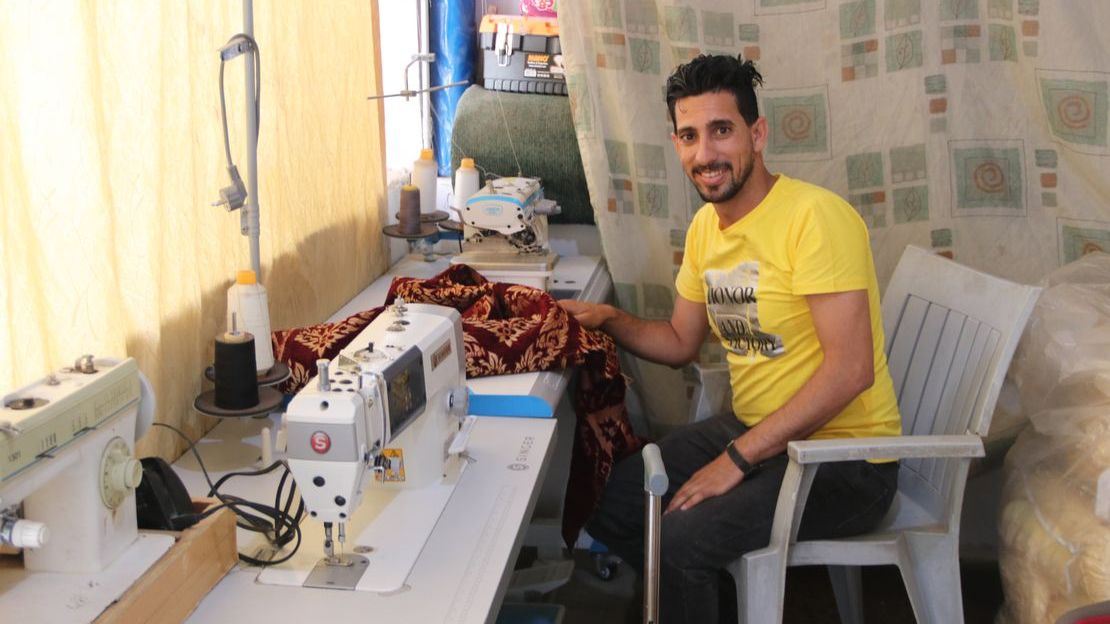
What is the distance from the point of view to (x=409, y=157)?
3174 millimetres

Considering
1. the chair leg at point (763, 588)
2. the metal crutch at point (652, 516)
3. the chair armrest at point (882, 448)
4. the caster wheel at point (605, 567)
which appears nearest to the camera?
the metal crutch at point (652, 516)

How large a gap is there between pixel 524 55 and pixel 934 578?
1.73 metres

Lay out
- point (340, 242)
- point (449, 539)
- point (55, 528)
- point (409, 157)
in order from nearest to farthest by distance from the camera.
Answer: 1. point (55, 528)
2. point (449, 539)
3. point (340, 242)
4. point (409, 157)

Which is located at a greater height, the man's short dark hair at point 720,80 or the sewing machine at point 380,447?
the man's short dark hair at point 720,80

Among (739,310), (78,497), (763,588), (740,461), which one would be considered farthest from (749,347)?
(78,497)

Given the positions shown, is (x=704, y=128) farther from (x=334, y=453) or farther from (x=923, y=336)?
(x=334, y=453)

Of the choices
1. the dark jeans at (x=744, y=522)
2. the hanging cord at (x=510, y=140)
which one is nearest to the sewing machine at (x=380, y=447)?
the dark jeans at (x=744, y=522)

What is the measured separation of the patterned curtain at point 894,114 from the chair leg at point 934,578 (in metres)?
0.94

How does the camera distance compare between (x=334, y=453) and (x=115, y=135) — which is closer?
(x=334, y=453)

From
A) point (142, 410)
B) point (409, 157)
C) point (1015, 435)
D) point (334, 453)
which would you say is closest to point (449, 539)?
point (334, 453)

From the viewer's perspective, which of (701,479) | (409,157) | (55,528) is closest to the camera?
(55,528)

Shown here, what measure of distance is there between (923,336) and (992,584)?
2.99ft

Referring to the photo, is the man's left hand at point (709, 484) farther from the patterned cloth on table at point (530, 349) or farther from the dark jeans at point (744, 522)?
the patterned cloth on table at point (530, 349)

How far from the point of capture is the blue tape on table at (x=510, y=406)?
1972 millimetres
